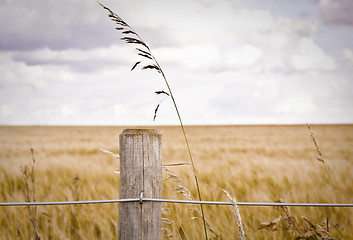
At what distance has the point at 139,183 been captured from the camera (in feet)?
4.27

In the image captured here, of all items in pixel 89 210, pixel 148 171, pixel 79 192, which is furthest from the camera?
pixel 79 192

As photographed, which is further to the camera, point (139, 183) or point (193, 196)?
point (193, 196)

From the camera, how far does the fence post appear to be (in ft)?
4.23

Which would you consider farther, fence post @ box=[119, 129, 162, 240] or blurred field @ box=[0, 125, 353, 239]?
blurred field @ box=[0, 125, 353, 239]

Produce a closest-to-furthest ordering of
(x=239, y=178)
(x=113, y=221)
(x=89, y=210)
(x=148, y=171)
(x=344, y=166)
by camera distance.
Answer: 1. (x=148, y=171)
2. (x=113, y=221)
3. (x=89, y=210)
4. (x=239, y=178)
5. (x=344, y=166)

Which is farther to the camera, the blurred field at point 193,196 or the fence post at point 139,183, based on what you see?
the blurred field at point 193,196

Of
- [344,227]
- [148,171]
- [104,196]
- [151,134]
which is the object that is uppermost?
[151,134]

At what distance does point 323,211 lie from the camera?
3375 millimetres

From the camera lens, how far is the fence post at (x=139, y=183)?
129 centimetres

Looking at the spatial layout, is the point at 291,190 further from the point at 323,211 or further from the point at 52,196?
the point at 52,196

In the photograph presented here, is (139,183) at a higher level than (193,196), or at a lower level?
higher

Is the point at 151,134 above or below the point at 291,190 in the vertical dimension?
above

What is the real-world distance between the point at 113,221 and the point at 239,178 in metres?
2.21

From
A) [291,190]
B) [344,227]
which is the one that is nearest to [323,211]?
A: [344,227]
